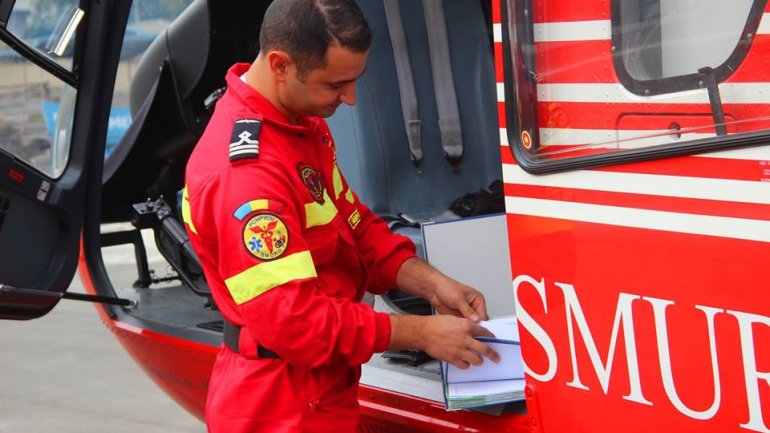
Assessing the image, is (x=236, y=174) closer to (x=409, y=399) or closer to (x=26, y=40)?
(x=409, y=399)

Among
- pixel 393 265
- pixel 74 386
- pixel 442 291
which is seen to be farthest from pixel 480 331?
pixel 74 386

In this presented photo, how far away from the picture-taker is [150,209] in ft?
14.6

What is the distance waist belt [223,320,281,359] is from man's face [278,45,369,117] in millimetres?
488

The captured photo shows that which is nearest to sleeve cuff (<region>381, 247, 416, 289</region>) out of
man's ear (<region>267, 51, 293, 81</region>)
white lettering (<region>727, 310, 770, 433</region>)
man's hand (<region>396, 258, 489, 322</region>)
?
man's hand (<region>396, 258, 489, 322</region>)

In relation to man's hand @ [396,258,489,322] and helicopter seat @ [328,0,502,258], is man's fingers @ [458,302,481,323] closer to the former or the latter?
man's hand @ [396,258,489,322]

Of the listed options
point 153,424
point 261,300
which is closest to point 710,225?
point 261,300

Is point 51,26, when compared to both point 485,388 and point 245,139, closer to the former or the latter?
point 245,139

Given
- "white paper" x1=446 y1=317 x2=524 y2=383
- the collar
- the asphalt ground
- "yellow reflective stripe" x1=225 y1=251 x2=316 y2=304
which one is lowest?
the asphalt ground

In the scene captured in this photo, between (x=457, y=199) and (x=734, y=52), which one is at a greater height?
(x=734, y=52)

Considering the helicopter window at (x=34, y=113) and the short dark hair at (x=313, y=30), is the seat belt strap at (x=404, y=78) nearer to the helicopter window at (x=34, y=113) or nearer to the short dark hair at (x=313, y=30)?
the helicopter window at (x=34, y=113)

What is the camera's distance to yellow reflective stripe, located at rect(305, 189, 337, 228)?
227 centimetres

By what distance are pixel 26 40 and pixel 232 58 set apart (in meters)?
0.92

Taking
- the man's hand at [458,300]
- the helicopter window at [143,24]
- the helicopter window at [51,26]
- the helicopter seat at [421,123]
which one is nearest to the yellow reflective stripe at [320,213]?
the man's hand at [458,300]

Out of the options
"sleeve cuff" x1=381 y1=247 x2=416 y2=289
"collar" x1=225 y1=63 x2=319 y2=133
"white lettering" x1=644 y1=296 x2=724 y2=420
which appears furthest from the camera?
"sleeve cuff" x1=381 y1=247 x2=416 y2=289
